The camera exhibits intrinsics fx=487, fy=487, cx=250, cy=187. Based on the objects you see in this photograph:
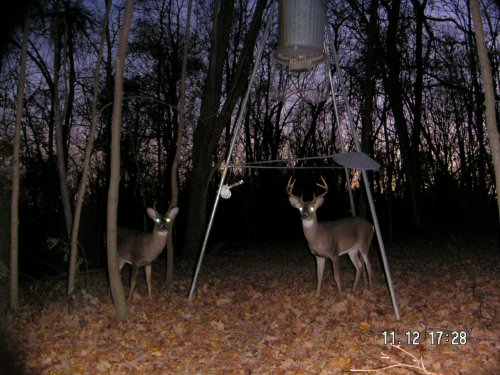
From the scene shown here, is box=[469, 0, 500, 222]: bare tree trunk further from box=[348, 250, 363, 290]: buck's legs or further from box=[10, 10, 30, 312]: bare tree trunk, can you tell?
box=[10, 10, 30, 312]: bare tree trunk

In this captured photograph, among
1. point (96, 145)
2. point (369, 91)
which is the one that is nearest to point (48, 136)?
point (96, 145)

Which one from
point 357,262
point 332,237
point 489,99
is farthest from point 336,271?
point 489,99

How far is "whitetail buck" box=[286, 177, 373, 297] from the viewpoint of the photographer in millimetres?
7531

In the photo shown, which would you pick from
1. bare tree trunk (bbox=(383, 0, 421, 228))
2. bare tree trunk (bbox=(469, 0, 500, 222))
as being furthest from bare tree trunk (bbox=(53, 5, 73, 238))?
bare tree trunk (bbox=(383, 0, 421, 228))

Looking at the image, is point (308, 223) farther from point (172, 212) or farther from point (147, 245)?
point (147, 245)

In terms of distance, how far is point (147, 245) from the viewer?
8227mm

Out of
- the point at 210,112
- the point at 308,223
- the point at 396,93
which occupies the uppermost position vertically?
the point at 396,93

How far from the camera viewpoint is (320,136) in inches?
1073

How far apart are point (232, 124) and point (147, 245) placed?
14186mm

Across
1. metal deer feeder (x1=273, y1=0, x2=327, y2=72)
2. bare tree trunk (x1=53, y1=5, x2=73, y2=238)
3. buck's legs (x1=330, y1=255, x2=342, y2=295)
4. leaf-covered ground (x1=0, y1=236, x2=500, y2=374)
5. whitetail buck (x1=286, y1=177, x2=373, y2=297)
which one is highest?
metal deer feeder (x1=273, y1=0, x2=327, y2=72)

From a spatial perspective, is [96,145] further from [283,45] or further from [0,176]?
[283,45]

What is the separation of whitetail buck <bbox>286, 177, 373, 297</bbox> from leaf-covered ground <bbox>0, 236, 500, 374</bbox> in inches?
16.3

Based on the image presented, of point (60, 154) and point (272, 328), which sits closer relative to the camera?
point (272, 328)

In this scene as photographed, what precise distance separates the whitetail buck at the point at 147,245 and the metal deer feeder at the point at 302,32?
3.23 m
